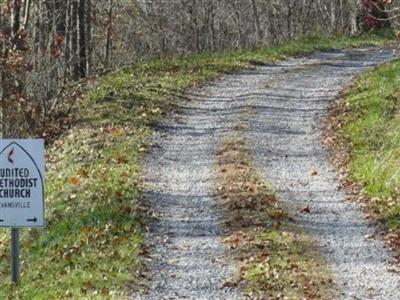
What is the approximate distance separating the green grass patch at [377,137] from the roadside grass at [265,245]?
1.32m

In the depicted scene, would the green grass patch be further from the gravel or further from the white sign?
the white sign

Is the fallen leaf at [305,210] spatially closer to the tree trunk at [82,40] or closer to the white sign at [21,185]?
the white sign at [21,185]

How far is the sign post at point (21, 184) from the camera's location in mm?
9516

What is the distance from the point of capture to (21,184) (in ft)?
31.3

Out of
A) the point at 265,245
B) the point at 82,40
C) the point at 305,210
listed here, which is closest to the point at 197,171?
the point at 305,210

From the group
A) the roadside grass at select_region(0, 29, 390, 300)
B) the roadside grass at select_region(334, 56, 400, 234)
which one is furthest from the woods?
the roadside grass at select_region(334, 56, 400, 234)

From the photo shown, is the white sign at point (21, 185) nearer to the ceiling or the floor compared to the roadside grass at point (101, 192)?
nearer to the ceiling

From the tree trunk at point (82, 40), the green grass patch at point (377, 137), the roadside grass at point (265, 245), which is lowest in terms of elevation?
the roadside grass at point (265, 245)

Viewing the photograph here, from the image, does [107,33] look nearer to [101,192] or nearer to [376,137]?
[376,137]

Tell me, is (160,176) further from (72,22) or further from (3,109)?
(72,22)

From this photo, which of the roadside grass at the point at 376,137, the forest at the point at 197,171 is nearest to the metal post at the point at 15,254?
the forest at the point at 197,171

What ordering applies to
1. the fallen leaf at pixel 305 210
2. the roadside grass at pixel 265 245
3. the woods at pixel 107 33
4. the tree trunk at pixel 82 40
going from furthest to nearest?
1. the tree trunk at pixel 82 40
2. the woods at pixel 107 33
3. the fallen leaf at pixel 305 210
4. the roadside grass at pixel 265 245

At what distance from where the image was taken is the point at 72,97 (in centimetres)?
2056

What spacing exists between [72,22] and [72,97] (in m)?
7.48
